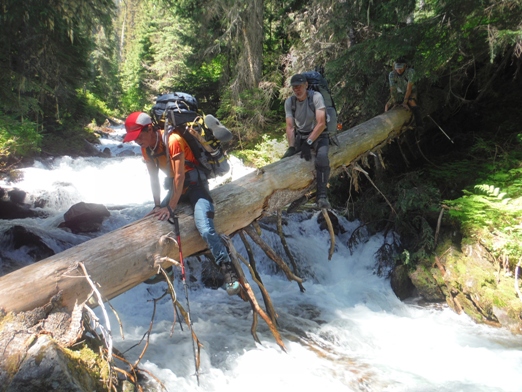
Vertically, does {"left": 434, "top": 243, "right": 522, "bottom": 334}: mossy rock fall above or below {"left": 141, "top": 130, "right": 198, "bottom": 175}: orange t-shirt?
below

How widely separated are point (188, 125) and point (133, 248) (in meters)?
1.37

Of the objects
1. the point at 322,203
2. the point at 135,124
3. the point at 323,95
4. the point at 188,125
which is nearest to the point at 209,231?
the point at 188,125

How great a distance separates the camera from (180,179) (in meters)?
3.85

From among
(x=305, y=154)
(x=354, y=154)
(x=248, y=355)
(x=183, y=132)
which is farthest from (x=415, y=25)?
(x=248, y=355)

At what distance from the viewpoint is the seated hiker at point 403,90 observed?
7.07 metres

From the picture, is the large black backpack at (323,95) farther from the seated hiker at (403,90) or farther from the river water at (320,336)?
the river water at (320,336)

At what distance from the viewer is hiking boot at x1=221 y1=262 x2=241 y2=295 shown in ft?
12.8

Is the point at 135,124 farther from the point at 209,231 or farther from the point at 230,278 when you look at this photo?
the point at 230,278

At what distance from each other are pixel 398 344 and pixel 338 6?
295 inches

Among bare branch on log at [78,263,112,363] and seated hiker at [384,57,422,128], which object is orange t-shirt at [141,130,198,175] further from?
seated hiker at [384,57,422,128]

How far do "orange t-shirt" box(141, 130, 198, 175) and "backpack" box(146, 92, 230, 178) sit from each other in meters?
0.05

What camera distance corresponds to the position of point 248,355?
15.6ft

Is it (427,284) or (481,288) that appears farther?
(427,284)

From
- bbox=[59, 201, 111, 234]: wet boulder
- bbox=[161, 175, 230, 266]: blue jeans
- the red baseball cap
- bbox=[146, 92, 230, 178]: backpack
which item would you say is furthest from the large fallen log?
bbox=[59, 201, 111, 234]: wet boulder
